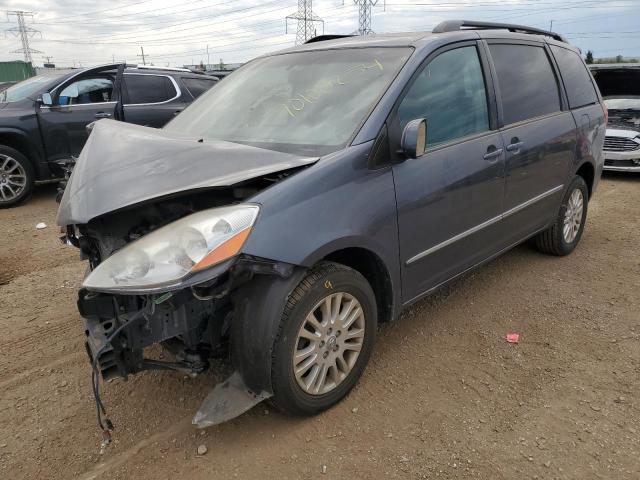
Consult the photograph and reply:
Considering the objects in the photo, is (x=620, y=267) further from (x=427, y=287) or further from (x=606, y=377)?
(x=427, y=287)

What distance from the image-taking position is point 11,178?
21.5 ft

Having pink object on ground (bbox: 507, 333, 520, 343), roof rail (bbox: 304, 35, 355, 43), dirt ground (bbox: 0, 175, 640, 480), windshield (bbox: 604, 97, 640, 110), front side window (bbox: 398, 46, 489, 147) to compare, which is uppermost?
roof rail (bbox: 304, 35, 355, 43)

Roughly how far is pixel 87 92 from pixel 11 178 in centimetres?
158

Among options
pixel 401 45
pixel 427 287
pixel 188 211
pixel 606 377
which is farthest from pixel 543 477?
pixel 401 45

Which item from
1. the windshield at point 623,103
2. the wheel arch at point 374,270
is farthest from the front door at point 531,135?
the windshield at point 623,103

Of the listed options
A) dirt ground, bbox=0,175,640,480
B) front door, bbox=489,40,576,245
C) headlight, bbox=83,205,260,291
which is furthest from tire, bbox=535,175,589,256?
headlight, bbox=83,205,260,291

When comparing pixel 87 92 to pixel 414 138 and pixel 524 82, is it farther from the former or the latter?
pixel 414 138

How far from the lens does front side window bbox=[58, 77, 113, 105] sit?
688cm

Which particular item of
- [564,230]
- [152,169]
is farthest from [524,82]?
[152,169]

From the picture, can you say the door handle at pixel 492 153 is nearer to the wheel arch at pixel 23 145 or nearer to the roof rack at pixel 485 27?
the roof rack at pixel 485 27

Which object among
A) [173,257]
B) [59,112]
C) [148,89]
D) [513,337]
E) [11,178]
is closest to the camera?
[173,257]

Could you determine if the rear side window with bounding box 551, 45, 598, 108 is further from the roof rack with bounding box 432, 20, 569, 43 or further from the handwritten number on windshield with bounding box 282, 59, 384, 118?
the handwritten number on windshield with bounding box 282, 59, 384, 118

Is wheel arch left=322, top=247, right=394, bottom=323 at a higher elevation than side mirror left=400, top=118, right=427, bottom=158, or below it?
below

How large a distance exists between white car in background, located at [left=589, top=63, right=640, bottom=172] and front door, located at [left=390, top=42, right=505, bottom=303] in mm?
6292
